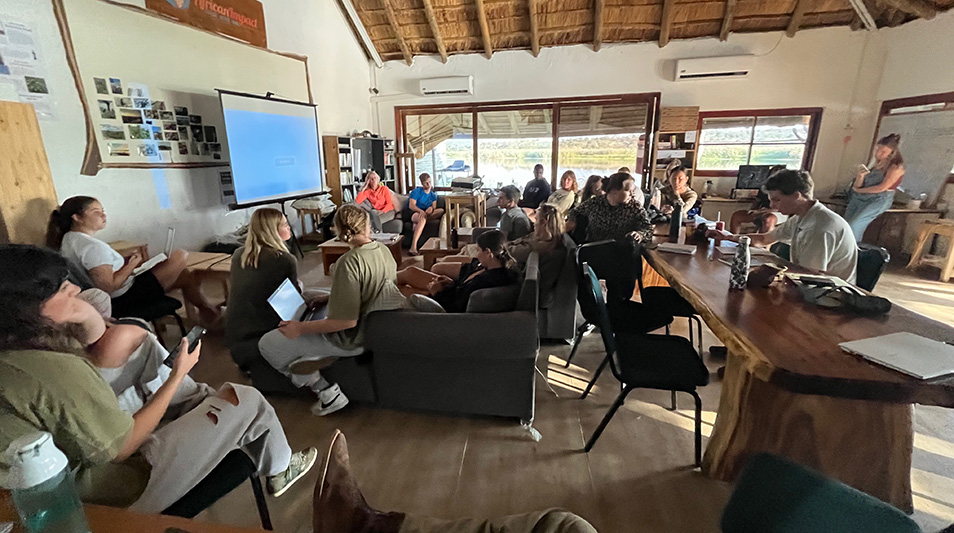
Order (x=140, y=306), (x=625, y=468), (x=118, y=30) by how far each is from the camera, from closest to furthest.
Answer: (x=625, y=468)
(x=140, y=306)
(x=118, y=30)

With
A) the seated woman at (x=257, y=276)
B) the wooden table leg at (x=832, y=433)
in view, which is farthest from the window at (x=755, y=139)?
the seated woman at (x=257, y=276)

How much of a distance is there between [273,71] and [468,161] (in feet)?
12.3

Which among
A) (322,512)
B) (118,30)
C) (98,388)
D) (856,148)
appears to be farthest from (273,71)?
(856,148)

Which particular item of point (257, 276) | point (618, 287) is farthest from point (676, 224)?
point (257, 276)

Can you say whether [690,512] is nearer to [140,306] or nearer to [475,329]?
[475,329]

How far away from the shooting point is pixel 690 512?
1.66 meters

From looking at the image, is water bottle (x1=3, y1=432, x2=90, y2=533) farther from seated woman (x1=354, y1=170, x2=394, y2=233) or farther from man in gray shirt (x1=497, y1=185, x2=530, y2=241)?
seated woman (x1=354, y1=170, x2=394, y2=233)

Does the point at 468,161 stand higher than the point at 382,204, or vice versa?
the point at 468,161

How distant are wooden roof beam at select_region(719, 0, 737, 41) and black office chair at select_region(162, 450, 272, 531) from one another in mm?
7364

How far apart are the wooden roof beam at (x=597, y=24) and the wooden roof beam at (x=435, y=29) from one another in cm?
238

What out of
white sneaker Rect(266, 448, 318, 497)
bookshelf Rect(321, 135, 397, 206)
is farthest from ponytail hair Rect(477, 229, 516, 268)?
bookshelf Rect(321, 135, 397, 206)

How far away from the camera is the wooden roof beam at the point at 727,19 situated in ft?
18.8

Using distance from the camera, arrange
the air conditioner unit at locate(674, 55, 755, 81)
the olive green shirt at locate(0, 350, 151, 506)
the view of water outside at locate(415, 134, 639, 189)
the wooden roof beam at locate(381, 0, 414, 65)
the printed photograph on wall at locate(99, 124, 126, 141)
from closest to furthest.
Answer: the olive green shirt at locate(0, 350, 151, 506) < the printed photograph on wall at locate(99, 124, 126, 141) < the air conditioner unit at locate(674, 55, 755, 81) < the wooden roof beam at locate(381, 0, 414, 65) < the view of water outside at locate(415, 134, 639, 189)

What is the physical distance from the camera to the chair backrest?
89.8 inches
